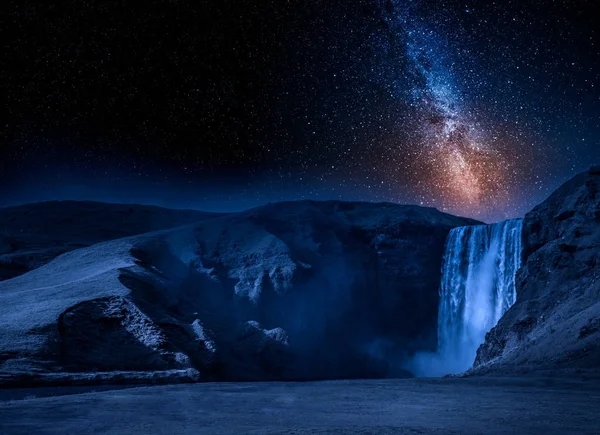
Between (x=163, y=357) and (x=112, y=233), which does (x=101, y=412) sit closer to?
(x=163, y=357)

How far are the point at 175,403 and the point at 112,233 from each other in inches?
2215

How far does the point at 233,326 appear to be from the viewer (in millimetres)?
32094

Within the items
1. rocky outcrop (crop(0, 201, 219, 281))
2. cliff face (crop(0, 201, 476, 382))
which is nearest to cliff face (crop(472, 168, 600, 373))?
cliff face (crop(0, 201, 476, 382))

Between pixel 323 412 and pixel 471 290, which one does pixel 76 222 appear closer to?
pixel 471 290

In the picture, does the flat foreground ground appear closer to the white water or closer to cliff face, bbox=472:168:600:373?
cliff face, bbox=472:168:600:373

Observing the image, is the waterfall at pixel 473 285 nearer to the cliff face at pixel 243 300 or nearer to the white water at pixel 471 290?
the white water at pixel 471 290

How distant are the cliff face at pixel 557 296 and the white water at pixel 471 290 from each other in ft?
8.03

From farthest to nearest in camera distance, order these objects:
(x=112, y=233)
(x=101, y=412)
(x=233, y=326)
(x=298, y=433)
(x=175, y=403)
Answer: (x=112, y=233)
(x=233, y=326)
(x=175, y=403)
(x=101, y=412)
(x=298, y=433)

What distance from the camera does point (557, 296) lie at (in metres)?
26.1

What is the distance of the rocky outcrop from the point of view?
2191 inches

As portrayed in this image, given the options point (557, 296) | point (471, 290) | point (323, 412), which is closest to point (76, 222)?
point (471, 290)

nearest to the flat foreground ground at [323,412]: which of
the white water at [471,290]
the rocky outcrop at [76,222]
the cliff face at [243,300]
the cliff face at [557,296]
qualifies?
the cliff face at [557,296]

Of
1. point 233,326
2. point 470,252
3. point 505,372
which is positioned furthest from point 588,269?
point 233,326

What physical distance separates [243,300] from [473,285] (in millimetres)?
18722
